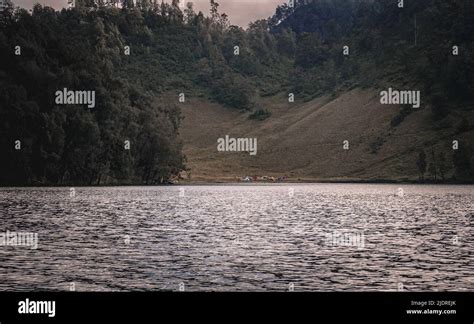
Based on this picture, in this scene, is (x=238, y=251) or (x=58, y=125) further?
(x=58, y=125)

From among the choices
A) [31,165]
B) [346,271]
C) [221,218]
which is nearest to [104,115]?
[31,165]

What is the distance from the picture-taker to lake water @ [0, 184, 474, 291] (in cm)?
3888

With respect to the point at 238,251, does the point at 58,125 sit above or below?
above

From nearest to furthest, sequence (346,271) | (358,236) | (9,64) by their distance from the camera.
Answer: (346,271) → (358,236) → (9,64)

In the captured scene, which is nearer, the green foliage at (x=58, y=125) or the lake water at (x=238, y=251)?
the lake water at (x=238, y=251)

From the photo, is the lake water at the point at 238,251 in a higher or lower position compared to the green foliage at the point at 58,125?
lower

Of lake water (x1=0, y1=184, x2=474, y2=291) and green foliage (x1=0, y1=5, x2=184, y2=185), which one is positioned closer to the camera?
lake water (x1=0, y1=184, x2=474, y2=291)

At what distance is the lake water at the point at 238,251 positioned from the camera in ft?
128

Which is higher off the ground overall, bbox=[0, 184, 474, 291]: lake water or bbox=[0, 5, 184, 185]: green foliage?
bbox=[0, 5, 184, 185]: green foliage

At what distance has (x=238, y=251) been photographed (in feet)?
173
